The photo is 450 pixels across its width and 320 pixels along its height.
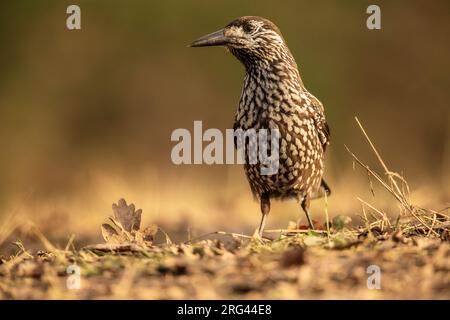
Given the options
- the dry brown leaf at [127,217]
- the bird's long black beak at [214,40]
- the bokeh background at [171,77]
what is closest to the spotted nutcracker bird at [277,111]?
the bird's long black beak at [214,40]

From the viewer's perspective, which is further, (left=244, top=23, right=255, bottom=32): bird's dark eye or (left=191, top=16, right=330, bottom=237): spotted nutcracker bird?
(left=244, top=23, right=255, bottom=32): bird's dark eye

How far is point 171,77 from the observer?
17.5 meters

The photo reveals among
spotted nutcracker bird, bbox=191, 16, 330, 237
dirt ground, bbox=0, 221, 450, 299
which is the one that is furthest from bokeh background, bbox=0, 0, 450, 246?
dirt ground, bbox=0, 221, 450, 299

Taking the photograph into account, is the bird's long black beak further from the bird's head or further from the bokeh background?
the bokeh background

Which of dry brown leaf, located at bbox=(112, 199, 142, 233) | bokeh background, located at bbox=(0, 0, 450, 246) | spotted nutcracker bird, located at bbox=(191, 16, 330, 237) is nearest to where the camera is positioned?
dry brown leaf, located at bbox=(112, 199, 142, 233)

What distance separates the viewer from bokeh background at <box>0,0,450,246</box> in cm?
1574

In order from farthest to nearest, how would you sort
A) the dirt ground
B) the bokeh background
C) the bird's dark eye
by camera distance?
the bokeh background < the bird's dark eye < the dirt ground

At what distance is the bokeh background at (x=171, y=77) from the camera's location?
51.6 feet

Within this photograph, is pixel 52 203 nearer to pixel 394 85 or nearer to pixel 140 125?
pixel 140 125

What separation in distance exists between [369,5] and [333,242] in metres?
14.6

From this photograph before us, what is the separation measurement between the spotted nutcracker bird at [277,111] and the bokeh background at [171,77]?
758 cm

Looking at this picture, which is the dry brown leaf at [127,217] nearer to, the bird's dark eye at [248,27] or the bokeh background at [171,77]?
the bird's dark eye at [248,27]

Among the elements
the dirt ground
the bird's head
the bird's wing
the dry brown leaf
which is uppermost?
the bird's head
